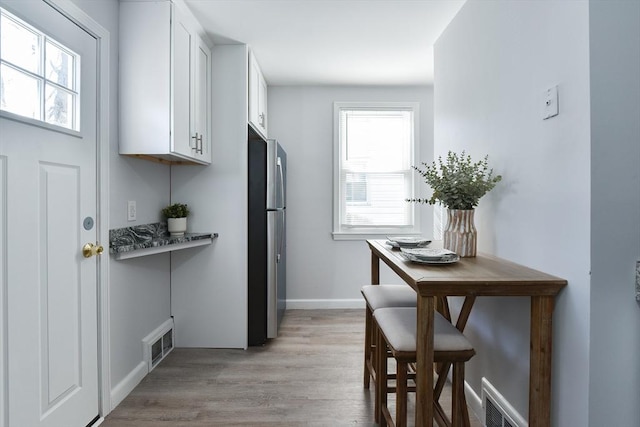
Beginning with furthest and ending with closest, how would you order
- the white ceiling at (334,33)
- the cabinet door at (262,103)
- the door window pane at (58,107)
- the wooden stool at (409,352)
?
the cabinet door at (262,103) → the white ceiling at (334,33) → the door window pane at (58,107) → the wooden stool at (409,352)

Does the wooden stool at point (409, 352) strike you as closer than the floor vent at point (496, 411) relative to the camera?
Yes

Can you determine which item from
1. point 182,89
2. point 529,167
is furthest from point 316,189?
point 529,167

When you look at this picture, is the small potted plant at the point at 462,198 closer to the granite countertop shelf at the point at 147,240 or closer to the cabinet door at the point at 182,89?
the cabinet door at the point at 182,89

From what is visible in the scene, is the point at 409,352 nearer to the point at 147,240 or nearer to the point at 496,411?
the point at 496,411

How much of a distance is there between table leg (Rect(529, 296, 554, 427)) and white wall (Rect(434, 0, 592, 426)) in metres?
0.07

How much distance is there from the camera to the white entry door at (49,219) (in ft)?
4.31

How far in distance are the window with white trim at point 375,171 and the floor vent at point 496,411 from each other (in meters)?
2.10

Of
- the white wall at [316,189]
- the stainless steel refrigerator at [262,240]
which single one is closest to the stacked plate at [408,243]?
the stainless steel refrigerator at [262,240]

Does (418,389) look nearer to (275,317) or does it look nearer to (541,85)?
(541,85)

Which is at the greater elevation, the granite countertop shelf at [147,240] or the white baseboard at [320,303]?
the granite countertop shelf at [147,240]

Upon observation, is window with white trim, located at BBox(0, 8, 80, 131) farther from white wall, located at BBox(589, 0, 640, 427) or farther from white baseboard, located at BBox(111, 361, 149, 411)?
white wall, located at BBox(589, 0, 640, 427)

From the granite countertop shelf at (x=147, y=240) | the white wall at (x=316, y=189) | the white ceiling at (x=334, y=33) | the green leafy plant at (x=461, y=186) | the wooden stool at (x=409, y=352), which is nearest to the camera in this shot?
the wooden stool at (x=409, y=352)

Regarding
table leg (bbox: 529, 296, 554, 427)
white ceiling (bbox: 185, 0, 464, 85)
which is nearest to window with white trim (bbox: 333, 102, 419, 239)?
white ceiling (bbox: 185, 0, 464, 85)

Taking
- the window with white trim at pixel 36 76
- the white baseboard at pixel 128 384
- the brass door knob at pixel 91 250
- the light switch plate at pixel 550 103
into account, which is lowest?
the white baseboard at pixel 128 384
